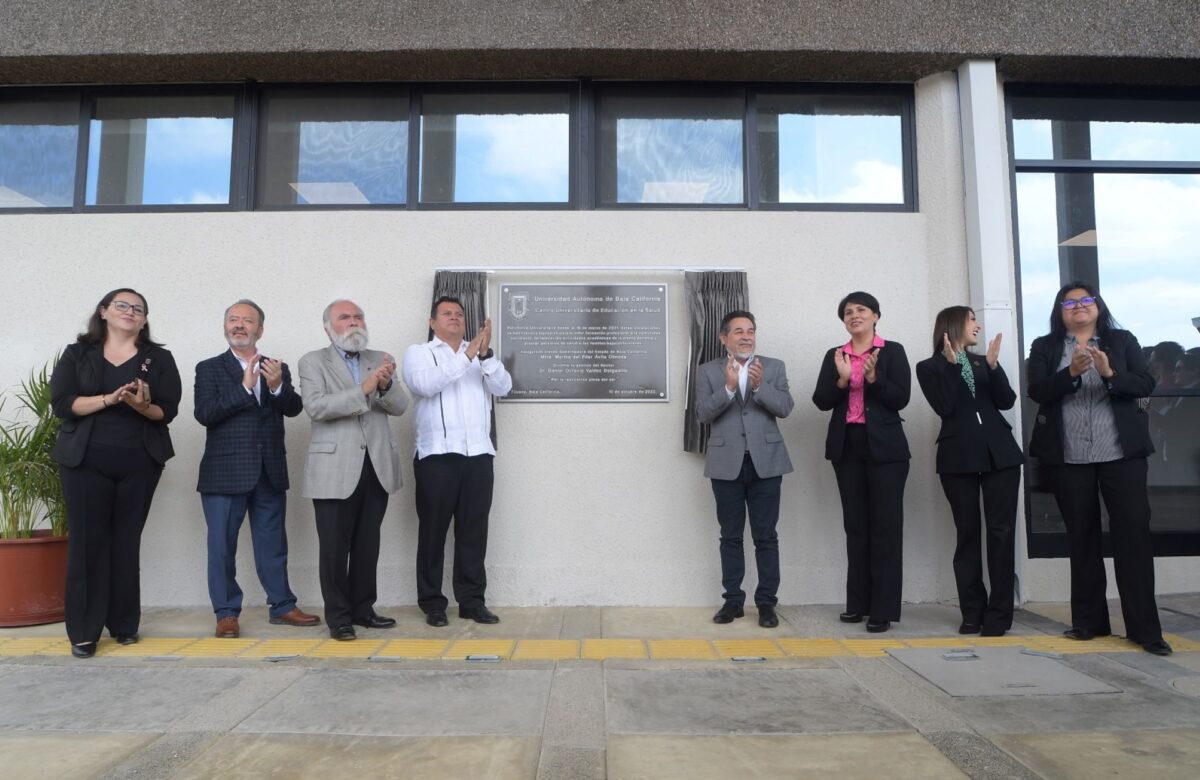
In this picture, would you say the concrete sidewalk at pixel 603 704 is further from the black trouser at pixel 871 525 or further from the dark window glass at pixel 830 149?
the dark window glass at pixel 830 149

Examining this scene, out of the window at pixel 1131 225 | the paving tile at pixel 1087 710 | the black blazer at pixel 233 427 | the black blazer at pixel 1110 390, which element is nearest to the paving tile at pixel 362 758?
the paving tile at pixel 1087 710

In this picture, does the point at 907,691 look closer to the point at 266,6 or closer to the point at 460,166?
the point at 460,166

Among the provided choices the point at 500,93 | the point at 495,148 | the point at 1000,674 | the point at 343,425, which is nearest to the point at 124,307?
the point at 343,425

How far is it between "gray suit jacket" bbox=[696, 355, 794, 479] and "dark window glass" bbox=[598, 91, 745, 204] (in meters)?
1.41

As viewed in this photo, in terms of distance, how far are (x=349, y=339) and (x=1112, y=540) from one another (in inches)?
159

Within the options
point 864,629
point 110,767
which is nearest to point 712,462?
point 864,629

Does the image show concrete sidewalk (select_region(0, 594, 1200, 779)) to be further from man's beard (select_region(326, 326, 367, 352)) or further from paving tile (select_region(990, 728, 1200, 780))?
man's beard (select_region(326, 326, 367, 352))

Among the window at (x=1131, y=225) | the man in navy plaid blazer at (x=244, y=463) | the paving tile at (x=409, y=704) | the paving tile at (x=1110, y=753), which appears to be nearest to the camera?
the paving tile at (x=1110, y=753)

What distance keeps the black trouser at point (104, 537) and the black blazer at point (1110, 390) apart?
180 inches

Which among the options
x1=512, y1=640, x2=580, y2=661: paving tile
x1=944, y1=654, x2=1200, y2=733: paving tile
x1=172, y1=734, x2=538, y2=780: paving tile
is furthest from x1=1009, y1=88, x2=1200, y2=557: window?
x1=172, y1=734, x2=538, y2=780: paving tile

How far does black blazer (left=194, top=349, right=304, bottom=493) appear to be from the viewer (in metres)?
4.35

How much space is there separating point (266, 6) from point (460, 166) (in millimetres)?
1478

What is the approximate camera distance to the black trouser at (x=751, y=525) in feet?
14.9

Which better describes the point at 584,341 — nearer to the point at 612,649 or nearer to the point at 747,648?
the point at 612,649
